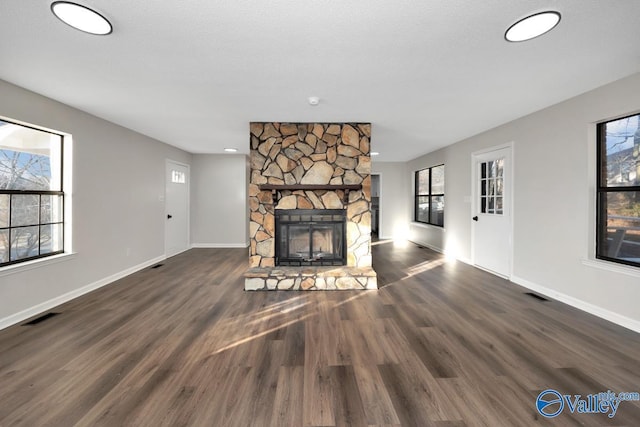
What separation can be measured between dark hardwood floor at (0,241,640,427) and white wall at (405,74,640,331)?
0.90ft

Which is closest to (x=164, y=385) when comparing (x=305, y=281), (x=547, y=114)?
(x=305, y=281)

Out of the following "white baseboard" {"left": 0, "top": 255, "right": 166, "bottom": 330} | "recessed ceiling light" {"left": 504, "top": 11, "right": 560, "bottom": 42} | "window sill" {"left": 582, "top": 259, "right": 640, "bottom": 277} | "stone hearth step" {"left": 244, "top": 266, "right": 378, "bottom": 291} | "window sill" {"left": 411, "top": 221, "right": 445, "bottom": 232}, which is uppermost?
"recessed ceiling light" {"left": 504, "top": 11, "right": 560, "bottom": 42}

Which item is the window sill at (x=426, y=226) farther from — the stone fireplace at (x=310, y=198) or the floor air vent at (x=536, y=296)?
the stone fireplace at (x=310, y=198)

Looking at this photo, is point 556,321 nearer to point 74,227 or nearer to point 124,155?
point 74,227

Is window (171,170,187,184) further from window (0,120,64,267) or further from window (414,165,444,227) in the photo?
window (414,165,444,227)

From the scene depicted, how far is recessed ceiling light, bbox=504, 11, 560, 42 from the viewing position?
1692 millimetres

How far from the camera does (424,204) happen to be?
732 centimetres

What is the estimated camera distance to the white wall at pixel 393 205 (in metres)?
8.20

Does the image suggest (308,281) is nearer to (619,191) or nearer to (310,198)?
(310,198)

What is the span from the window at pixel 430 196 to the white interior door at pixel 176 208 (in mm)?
5812

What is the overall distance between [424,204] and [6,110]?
7408mm

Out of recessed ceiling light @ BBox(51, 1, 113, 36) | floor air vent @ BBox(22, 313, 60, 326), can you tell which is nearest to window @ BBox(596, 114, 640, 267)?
recessed ceiling light @ BBox(51, 1, 113, 36)

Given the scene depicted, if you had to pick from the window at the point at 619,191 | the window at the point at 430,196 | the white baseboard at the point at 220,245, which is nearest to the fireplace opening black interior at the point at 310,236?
the window at the point at 619,191

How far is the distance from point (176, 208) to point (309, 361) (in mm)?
5080
